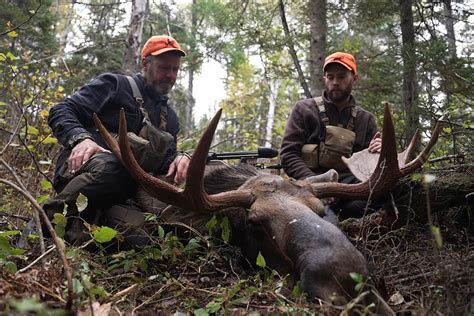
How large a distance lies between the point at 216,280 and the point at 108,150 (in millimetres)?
2009

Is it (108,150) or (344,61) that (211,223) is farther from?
(344,61)

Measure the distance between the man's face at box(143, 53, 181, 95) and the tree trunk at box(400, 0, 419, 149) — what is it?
3469 mm

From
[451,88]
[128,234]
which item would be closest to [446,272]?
[128,234]

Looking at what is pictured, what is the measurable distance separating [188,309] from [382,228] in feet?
7.81

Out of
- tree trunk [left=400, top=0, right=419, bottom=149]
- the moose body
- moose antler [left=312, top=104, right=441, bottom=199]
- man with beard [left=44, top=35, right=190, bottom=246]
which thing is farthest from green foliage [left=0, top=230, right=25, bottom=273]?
tree trunk [left=400, top=0, right=419, bottom=149]

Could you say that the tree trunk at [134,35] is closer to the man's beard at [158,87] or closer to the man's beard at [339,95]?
the man's beard at [158,87]

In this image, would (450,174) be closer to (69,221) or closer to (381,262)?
(381,262)

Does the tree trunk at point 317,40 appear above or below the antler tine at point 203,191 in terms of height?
above

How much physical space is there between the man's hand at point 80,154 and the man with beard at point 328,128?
2507mm

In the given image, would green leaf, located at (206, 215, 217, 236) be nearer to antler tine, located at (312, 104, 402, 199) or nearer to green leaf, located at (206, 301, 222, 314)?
antler tine, located at (312, 104, 402, 199)

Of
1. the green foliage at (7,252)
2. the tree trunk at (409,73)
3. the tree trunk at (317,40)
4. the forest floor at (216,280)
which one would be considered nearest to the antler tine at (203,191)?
the forest floor at (216,280)

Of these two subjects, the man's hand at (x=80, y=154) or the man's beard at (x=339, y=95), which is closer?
the man's hand at (x=80, y=154)

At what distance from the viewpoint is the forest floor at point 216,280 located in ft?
7.47

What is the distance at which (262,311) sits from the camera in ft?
8.93
